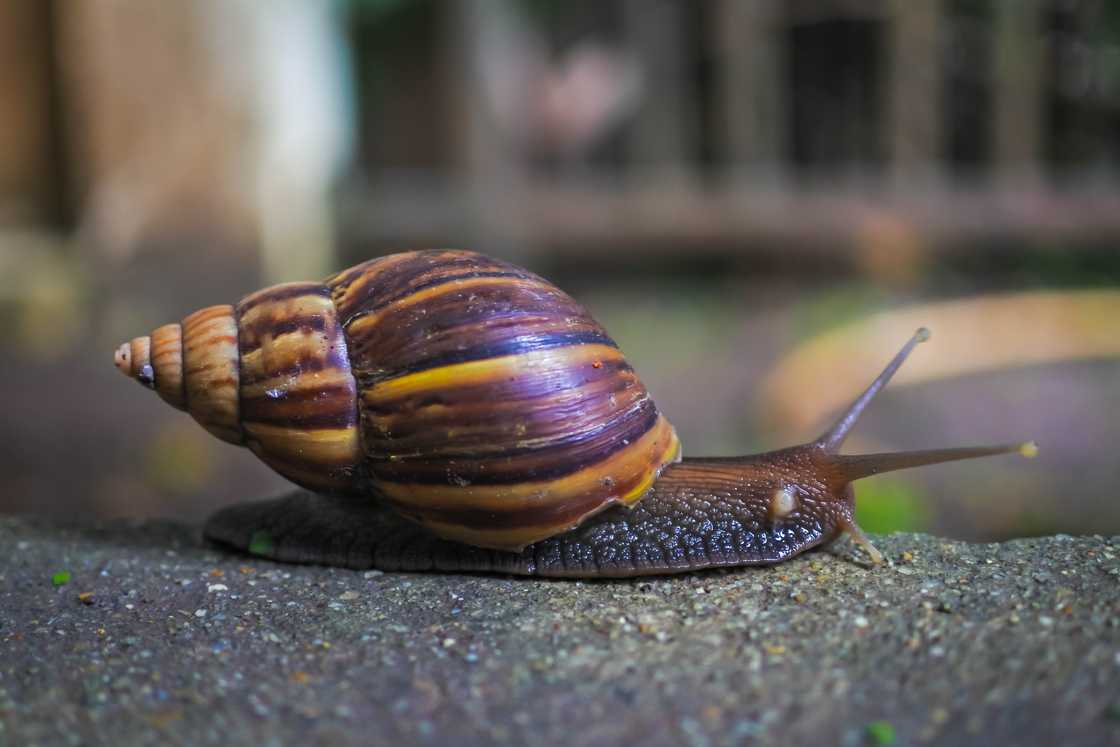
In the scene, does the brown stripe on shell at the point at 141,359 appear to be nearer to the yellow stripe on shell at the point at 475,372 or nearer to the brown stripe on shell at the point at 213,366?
the brown stripe on shell at the point at 213,366

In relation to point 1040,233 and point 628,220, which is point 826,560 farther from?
point 1040,233

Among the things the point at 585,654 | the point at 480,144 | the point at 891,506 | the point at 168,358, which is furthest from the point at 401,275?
the point at 480,144

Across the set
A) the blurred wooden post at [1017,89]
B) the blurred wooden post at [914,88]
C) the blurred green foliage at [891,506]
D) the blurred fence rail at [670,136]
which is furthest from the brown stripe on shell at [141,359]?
the blurred wooden post at [1017,89]

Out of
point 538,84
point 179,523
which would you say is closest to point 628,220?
point 538,84

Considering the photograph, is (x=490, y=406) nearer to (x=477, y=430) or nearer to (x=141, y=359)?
(x=477, y=430)

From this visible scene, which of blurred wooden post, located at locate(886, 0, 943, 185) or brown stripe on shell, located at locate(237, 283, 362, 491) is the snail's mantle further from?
blurred wooden post, located at locate(886, 0, 943, 185)
